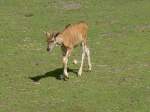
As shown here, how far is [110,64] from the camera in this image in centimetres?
1859

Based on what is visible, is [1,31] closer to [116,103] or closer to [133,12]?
[133,12]

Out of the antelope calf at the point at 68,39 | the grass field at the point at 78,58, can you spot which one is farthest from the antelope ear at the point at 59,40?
the grass field at the point at 78,58

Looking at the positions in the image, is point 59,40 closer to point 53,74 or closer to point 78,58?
point 53,74

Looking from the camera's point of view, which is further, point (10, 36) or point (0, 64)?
point (10, 36)

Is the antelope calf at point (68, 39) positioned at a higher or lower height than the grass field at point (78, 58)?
higher

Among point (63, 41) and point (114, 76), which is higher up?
point (63, 41)

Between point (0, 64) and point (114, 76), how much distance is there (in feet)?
12.3

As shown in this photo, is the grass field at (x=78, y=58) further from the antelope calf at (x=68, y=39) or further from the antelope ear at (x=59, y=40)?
the antelope ear at (x=59, y=40)

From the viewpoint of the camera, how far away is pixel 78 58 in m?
19.5

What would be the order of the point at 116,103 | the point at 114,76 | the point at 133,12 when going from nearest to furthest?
the point at 116,103 → the point at 114,76 → the point at 133,12

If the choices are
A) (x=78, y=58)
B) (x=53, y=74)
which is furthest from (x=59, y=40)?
(x=78, y=58)

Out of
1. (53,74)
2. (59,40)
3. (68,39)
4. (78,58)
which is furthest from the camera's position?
(78,58)

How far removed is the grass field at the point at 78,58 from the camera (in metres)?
14.8

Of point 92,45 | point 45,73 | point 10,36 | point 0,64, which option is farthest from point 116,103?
point 10,36
